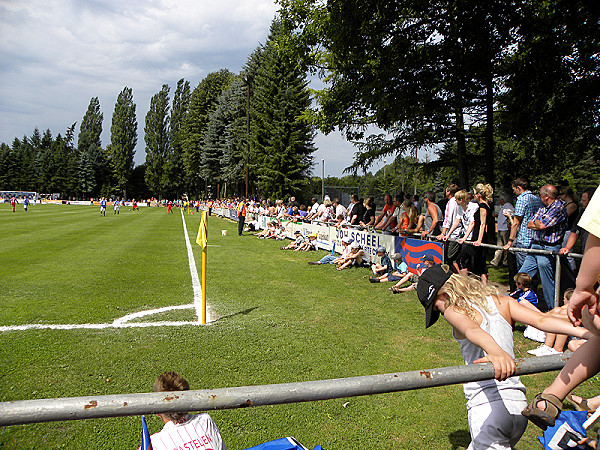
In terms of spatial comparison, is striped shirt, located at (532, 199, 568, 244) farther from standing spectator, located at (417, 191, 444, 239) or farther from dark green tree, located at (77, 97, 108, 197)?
dark green tree, located at (77, 97, 108, 197)

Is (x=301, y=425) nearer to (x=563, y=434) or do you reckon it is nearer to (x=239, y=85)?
(x=563, y=434)

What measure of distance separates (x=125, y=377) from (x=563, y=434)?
4.29 metres

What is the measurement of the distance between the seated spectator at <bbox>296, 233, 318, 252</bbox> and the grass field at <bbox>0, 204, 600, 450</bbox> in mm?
5943

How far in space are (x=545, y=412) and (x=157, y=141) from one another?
108m

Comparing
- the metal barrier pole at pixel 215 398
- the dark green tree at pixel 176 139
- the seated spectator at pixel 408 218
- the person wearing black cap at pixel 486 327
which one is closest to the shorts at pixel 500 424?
the person wearing black cap at pixel 486 327

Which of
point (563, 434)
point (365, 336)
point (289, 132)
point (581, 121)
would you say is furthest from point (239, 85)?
point (563, 434)

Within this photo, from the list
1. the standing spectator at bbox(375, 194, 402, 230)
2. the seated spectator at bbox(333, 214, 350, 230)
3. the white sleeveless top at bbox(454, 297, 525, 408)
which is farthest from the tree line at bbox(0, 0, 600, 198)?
the white sleeveless top at bbox(454, 297, 525, 408)

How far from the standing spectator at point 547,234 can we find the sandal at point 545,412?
556 cm

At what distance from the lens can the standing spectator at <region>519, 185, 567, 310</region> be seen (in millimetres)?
6926

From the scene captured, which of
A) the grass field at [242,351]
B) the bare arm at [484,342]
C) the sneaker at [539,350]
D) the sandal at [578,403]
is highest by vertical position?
the bare arm at [484,342]

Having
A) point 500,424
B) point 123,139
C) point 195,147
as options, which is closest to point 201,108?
point 195,147

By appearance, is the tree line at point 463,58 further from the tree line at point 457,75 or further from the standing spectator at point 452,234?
the standing spectator at point 452,234

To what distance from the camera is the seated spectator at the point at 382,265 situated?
11453mm

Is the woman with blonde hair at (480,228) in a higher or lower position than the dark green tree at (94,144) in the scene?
lower
